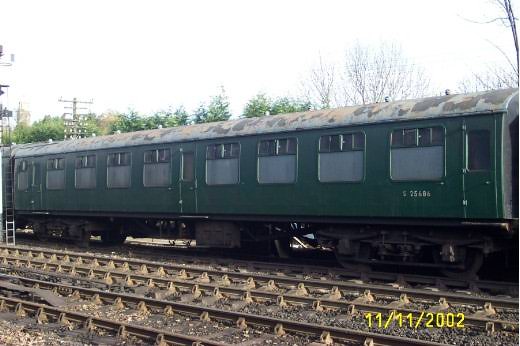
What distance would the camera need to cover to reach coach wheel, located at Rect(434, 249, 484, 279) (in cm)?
1067

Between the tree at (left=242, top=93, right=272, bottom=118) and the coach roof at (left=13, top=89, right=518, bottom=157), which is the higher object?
the tree at (left=242, top=93, right=272, bottom=118)

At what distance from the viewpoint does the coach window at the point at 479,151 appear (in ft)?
33.2

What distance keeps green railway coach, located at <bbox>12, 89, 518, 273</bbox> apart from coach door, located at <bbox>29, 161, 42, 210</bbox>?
2861mm

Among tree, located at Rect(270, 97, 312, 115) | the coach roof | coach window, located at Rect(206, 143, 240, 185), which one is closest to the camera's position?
the coach roof

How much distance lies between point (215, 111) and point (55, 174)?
8242 millimetres

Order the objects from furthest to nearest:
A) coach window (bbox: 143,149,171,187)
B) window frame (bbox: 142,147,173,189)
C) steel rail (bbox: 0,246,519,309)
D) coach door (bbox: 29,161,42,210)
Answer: coach door (bbox: 29,161,42,210), coach window (bbox: 143,149,171,187), window frame (bbox: 142,147,173,189), steel rail (bbox: 0,246,519,309)

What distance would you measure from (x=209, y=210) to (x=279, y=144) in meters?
2.50

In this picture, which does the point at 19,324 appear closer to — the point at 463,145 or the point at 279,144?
the point at 279,144

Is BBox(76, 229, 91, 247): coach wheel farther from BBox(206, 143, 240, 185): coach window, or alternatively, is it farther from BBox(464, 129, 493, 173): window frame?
BBox(464, 129, 493, 173): window frame

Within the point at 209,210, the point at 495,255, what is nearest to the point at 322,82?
the point at 209,210

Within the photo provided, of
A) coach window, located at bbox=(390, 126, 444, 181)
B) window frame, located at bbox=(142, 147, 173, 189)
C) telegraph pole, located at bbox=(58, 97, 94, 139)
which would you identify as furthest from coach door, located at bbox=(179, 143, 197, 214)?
telegraph pole, located at bbox=(58, 97, 94, 139)

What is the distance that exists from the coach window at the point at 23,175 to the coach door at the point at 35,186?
324mm

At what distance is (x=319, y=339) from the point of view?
24.0 ft

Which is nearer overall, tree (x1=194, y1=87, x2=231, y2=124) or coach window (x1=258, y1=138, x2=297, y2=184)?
coach window (x1=258, y1=138, x2=297, y2=184)
